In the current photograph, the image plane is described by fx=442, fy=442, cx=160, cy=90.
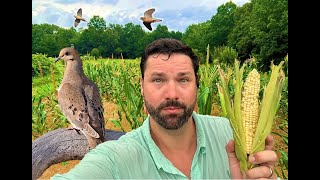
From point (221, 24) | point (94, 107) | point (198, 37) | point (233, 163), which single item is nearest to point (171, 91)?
point (233, 163)

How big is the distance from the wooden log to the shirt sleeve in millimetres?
1243

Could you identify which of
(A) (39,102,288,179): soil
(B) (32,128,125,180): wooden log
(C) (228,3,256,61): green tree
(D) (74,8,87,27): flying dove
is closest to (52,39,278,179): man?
(B) (32,128,125,180): wooden log

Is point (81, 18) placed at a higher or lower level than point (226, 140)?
higher

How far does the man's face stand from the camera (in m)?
1.10

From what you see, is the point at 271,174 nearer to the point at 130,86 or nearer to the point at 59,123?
the point at 130,86

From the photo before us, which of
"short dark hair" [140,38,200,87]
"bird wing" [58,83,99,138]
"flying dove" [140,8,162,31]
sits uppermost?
"flying dove" [140,8,162,31]

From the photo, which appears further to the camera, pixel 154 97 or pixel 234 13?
pixel 234 13

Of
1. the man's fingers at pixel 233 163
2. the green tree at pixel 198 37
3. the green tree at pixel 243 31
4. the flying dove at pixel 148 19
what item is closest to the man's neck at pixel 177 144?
the man's fingers at pixel 233 163

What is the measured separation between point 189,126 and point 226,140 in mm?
108

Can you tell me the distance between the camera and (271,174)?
3.21 ft

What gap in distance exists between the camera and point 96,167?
1.02 metres

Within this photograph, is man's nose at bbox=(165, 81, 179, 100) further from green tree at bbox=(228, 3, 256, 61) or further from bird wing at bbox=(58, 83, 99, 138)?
green tree at bbox=(228, 3, 256, 61)

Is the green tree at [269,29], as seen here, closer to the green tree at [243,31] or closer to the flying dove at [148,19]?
the green tree at [243,31]
